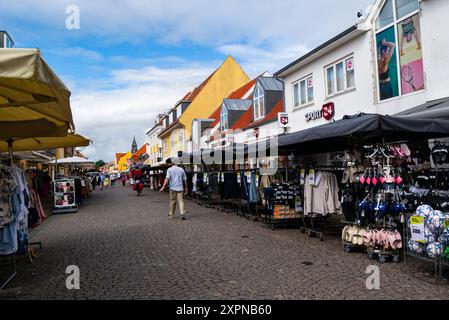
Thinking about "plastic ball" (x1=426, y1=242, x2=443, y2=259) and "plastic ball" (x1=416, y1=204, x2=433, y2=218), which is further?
"plastic ball" (x1=416, y1=204, x2=433, y2=218)

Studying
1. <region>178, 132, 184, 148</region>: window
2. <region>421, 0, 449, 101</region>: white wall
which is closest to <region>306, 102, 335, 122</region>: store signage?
<region>421, 0, 449, 101</region>: white wall

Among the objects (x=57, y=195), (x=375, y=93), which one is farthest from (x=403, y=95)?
(x=57, y=195)

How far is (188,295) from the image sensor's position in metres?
4.78

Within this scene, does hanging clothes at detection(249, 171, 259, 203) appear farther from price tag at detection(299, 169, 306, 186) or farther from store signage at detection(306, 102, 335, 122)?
store signage at detection(306, 102, 335, 122)

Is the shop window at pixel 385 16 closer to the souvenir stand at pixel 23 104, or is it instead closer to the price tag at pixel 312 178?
the price tag at pixel 312 178

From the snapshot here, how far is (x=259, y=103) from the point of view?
2372 centimetres

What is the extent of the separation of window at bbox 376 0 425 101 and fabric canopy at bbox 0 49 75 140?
10.1 meters

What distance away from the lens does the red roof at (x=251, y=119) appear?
21250 millimetres

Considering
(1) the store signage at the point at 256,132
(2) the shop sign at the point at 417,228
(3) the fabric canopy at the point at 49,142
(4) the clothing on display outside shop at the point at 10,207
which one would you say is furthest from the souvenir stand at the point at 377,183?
(1) the store signage at the point at 256,132

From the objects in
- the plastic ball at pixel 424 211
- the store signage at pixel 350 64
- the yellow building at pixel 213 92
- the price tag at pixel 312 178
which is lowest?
the plastic ball at pixel 424 211

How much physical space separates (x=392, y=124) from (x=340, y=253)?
8.23 ft

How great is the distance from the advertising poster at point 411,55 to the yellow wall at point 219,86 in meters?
28.2

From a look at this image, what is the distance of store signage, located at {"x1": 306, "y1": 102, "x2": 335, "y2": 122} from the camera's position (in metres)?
15.6
